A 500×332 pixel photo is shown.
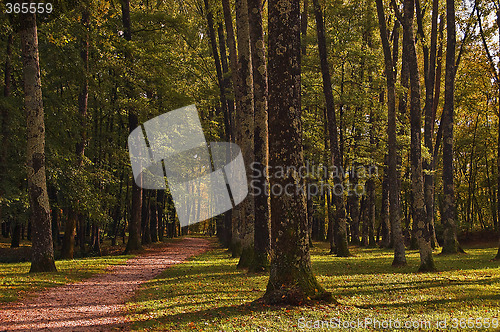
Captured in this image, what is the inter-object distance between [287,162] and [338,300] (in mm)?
3223

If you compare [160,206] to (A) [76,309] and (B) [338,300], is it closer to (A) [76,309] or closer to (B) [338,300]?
(A) [76,309]

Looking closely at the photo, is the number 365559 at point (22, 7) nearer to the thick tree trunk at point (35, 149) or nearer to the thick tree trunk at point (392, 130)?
the thick tree trunk at point (35, 149)

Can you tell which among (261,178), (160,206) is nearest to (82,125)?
(261,178)

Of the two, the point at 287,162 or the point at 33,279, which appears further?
the point at 33,279

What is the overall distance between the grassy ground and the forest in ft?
0.21

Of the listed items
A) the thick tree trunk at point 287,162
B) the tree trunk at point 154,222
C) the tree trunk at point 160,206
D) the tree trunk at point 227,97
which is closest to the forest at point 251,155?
the thick tree trunk at point 287,162

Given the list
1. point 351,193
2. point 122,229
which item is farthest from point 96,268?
point 122,229

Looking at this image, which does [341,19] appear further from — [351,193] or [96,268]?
[96,268]

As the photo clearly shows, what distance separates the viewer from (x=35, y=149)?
14.4 m

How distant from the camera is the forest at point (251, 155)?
8.35 m

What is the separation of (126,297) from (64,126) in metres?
12.5

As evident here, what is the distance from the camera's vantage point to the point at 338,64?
2783 centimetres

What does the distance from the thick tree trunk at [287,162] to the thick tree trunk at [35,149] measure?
954 cm

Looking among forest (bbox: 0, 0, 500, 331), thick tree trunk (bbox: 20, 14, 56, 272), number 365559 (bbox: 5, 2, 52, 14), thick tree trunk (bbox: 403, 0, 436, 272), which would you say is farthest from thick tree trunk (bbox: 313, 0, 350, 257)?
thick tree trunk (bbox: 20, 14, 56, 272)
